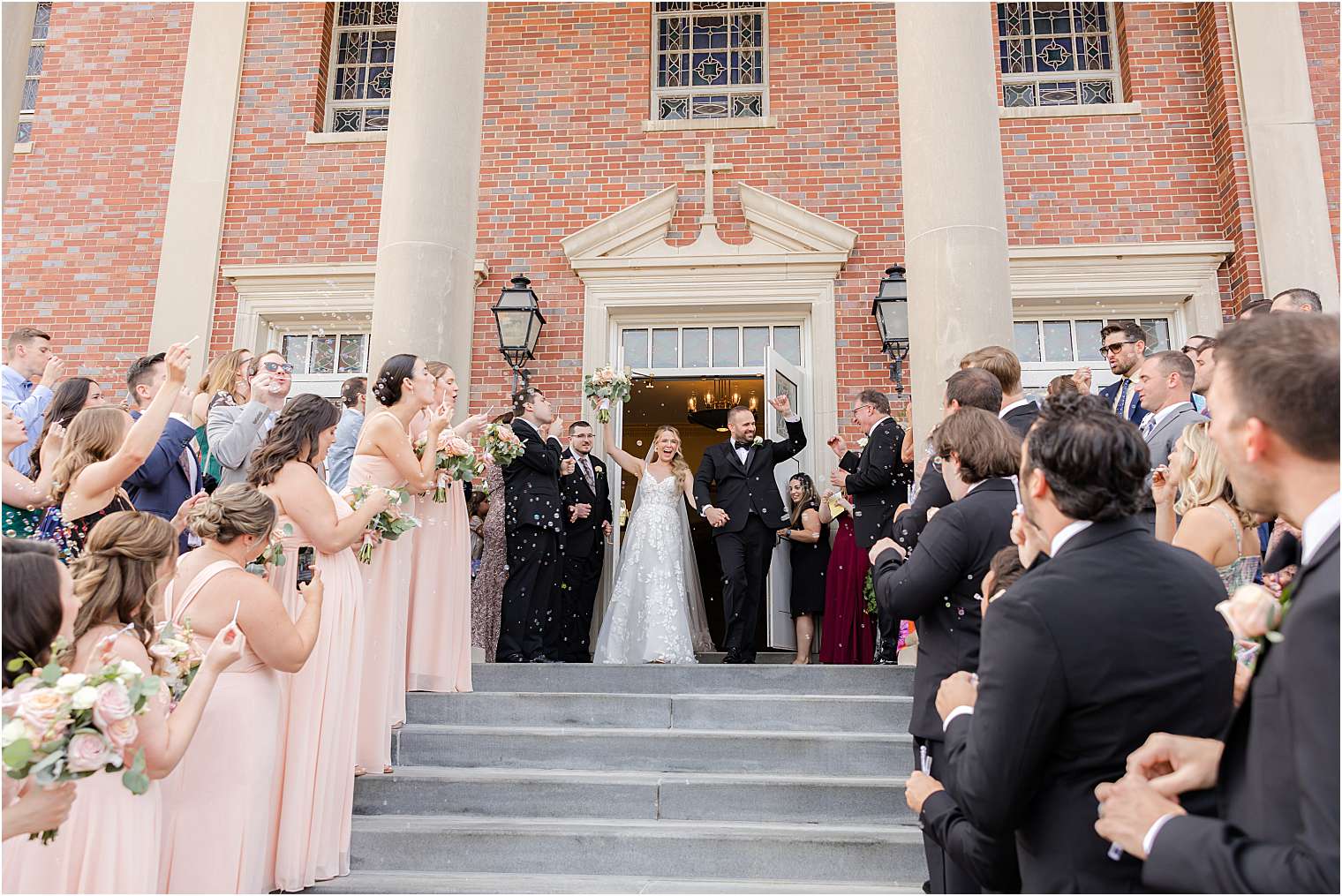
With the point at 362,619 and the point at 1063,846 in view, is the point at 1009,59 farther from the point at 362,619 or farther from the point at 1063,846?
the point at 1063,846

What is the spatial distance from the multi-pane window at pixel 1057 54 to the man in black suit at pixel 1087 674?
8715mm

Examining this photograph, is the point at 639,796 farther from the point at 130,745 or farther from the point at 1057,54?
the point at 1057,54

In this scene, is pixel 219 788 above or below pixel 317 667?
below

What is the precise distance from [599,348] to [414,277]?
115 inches

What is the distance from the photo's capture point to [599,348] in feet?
30.3

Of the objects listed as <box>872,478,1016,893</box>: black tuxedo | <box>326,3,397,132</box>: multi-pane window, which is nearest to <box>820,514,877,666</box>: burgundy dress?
<box>872,478,1016,893</box>: black tuxedo

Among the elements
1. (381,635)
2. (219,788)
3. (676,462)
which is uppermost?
(676,462)

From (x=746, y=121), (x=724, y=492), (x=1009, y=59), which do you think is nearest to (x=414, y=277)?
(x=724, y=492)

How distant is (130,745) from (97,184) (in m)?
9.02

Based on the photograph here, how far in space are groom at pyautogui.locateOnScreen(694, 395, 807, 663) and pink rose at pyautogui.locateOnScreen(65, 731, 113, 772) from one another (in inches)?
203

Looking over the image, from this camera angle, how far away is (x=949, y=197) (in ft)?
20.0

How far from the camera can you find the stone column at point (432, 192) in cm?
646

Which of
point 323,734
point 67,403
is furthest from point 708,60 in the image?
point 323,734

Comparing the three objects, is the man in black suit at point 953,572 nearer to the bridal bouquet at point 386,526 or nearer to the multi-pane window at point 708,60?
the bridal bouquet at point 386,526
